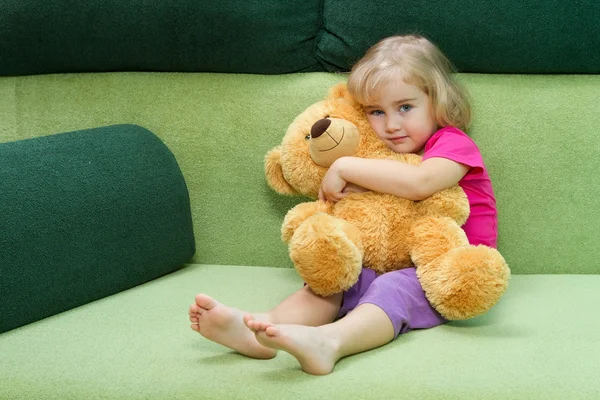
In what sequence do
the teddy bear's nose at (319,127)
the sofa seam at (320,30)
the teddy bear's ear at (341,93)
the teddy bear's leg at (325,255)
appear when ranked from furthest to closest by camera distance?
the sofa seam at (320,30) → the teddy bear's ear at (341,93) → the teddy bear's nose at (319,127) → the teddy bear's leg at (325,255)

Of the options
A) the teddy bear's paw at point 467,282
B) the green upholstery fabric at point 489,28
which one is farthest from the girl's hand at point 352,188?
the green upholstery fabric at point 489,28

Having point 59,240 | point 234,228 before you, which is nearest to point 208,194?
point 234,228

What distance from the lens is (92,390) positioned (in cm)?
111

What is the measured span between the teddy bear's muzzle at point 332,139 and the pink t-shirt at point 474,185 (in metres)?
0.16

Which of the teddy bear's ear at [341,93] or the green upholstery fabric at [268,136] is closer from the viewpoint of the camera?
the teddy bear's ear at [341,93]

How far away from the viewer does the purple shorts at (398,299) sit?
1.29 metres

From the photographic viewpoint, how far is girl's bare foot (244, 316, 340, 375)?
1.11 m

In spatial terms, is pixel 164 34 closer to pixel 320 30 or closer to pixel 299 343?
pixel 320 30

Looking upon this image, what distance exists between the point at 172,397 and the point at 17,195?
554 millimetres

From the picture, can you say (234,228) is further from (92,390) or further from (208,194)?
(92,390)

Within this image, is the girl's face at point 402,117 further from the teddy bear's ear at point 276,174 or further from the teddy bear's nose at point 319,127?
the teddy bear's ear at point 276,174

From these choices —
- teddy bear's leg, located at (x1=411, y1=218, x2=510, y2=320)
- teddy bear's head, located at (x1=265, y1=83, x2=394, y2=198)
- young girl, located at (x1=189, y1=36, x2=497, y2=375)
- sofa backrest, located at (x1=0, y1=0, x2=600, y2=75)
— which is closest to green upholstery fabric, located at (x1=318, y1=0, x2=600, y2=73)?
sofa backrest, located at (x1=0, y1=0, x2=600, y2=75)

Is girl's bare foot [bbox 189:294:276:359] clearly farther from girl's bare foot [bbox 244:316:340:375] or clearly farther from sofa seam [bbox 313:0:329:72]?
sofa seam [bbox 313:0:329:72]

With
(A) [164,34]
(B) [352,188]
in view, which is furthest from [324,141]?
(A) [164,34]
